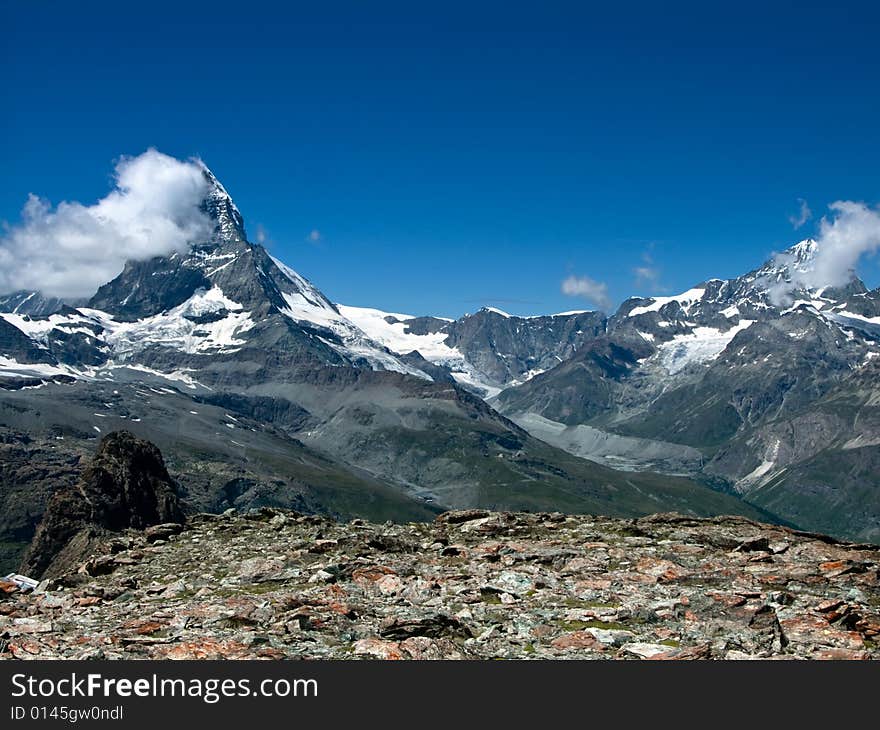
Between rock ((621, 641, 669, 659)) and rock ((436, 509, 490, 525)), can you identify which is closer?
rock ((621, 641, 669, 659))

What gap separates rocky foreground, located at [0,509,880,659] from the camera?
79.4ft

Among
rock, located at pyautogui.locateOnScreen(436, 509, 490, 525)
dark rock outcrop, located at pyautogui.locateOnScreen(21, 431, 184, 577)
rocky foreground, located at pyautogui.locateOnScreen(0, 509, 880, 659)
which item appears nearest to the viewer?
rocky foreground, located at pyautogui.locateOnScreen(0, 509, 880, 659)

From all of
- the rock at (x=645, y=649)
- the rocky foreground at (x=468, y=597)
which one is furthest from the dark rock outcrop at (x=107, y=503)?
the rock at (x=645, y=649)

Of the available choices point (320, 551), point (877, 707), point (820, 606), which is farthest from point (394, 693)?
point (320, 551)

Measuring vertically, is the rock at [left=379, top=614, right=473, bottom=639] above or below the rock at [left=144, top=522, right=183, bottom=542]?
below

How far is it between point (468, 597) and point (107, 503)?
407 ft

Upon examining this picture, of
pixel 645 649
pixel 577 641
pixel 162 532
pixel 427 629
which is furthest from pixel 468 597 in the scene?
pixel 162 532

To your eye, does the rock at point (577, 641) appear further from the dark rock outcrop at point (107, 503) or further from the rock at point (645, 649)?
the dark rock outcrop at point (107, 503)

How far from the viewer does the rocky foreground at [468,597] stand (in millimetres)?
24203

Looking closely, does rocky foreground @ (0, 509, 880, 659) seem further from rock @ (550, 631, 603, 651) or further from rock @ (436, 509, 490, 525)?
rock @ (436, 509, 490, 525)

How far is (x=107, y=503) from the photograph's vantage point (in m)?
140

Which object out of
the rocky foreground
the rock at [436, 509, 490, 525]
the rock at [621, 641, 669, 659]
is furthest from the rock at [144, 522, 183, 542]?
the rock at [621, 641, 669, 659]

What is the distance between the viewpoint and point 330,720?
19312 mm

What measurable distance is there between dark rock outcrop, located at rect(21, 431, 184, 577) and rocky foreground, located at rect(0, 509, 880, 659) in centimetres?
6846
